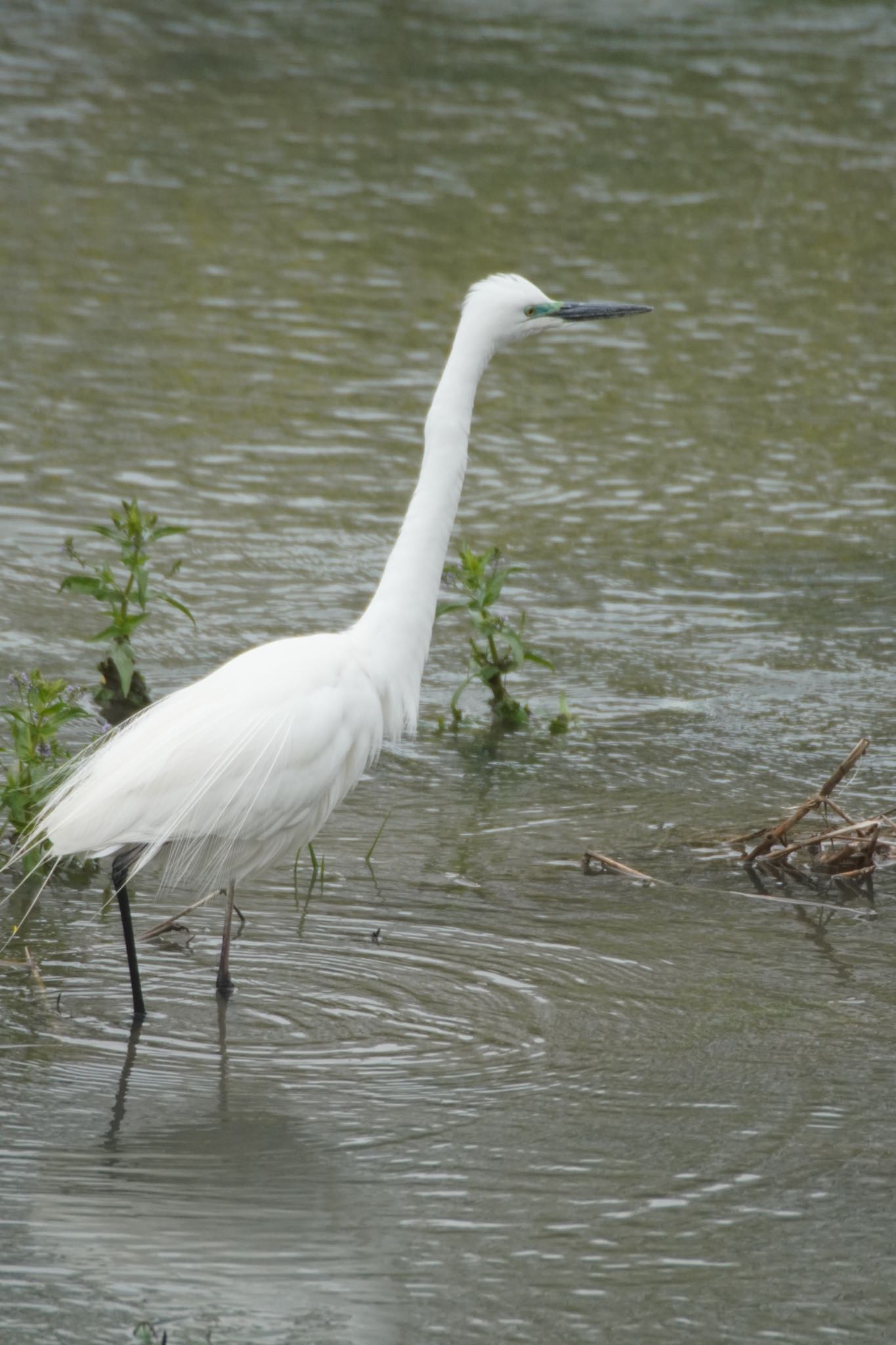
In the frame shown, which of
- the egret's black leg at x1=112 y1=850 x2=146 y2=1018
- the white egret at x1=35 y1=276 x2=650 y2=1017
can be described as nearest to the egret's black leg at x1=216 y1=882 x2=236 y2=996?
the white egret at x1=35 y1=276 x2=650 y2=1017

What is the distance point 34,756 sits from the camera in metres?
4.34

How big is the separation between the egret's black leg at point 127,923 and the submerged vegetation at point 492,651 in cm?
153

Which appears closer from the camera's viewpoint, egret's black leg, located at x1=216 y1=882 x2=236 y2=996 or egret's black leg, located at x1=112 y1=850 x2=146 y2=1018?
egret's black leg, located at x1=112 y1=850 x2=146 y2=1018

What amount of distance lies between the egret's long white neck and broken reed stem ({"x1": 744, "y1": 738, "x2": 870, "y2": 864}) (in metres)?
1.09

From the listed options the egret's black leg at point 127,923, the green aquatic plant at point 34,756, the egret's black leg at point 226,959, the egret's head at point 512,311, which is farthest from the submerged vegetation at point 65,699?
the egret's head at point 512,311

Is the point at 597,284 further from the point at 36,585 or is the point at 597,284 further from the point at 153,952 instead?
the point at 153,952

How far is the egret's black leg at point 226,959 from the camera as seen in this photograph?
3873mm

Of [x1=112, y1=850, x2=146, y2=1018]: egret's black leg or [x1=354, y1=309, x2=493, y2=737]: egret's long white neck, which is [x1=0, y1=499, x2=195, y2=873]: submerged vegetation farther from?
[x1=354, y1=309, x2=493, y2=737]: egret's long white neck

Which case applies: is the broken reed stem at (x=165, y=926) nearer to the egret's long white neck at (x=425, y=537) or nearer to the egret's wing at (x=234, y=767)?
the egret's wing at (x=234, y=767)

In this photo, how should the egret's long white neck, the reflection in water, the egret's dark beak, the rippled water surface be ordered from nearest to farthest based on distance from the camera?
the reflection in water
the rippled water surface
the egret's long white neck
the egret's dark beak

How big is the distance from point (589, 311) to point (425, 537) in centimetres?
65

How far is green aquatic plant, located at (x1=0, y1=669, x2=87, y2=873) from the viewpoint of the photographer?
435 centimetres

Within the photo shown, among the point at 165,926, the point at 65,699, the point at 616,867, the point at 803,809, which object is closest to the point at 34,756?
the point at 65,699

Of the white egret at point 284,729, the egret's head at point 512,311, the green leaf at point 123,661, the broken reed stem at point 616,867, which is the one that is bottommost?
the broken reed stem at point 616,867
